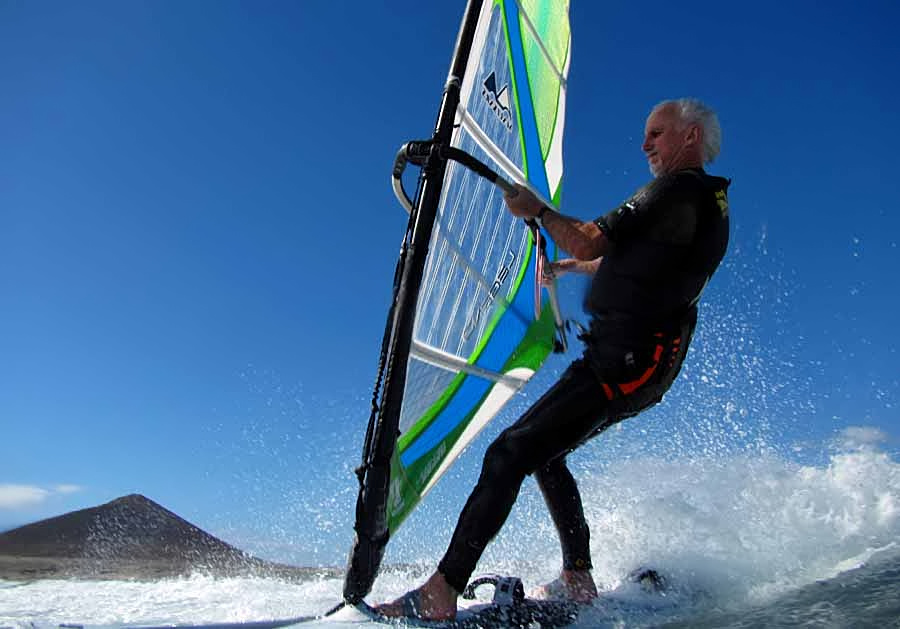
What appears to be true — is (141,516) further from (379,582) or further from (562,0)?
(562,0)

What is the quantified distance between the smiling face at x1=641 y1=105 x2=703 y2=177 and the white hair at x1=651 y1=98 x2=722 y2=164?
16mm

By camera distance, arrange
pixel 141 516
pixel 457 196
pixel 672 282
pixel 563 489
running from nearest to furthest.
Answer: pixel 672 282, pixel 563 489, pixel 457 196, pixel 141 516

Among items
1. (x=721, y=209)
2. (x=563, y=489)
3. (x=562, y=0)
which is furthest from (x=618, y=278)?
(x=562, y=0)

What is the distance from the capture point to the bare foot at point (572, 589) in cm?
285

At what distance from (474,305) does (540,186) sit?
128 centimetres

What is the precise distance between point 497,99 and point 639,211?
175 cm

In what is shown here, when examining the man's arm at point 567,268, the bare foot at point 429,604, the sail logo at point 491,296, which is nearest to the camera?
the bare foot at point 429,604

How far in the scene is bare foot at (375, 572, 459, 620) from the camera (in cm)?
234

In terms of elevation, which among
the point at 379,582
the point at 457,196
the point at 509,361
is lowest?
the point at 379,582

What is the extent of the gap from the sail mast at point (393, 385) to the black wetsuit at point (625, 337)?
33 centimetres

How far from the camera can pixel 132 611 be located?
3.04m

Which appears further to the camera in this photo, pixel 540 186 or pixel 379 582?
pixel 540 186

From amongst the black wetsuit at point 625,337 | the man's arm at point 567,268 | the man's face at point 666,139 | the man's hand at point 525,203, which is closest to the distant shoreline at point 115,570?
the black wetsuit at point 625,337

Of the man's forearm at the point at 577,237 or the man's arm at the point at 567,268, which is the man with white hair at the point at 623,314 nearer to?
the man's forearm at the point at 577,237
